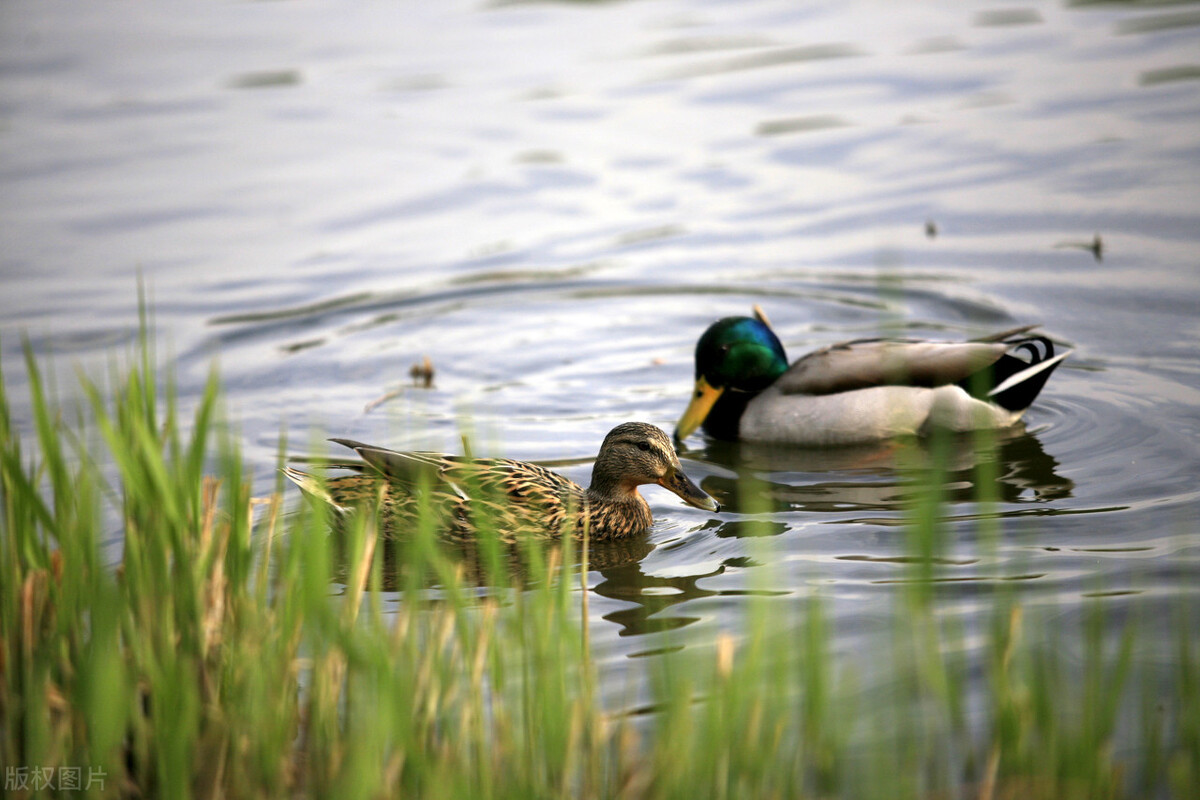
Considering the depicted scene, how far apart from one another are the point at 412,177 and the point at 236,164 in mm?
1716

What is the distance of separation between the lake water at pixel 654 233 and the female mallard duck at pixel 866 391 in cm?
22

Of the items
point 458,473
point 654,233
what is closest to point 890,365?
point 458,473

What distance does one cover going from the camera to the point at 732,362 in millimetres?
7672

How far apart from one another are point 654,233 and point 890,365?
346 cm

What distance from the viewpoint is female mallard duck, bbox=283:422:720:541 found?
18.8 feet

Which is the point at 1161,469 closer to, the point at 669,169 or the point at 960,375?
the point at 960,375

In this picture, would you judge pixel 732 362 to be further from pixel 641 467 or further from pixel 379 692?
pixel 379 692

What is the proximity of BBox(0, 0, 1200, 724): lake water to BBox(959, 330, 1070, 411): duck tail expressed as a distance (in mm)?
213

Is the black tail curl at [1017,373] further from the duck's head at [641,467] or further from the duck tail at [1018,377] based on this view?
the duck's head at [641,467]

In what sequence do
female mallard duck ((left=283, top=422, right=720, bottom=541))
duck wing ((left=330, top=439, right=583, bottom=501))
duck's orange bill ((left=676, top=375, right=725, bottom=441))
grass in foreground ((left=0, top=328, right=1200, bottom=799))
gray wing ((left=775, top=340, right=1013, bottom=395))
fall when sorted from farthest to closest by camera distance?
1. duck's orange bill ((left=676, top=375, right=725, bottom=441))
2. gray wing ((left=775, top=340, right=1013, bottom=395))
3. female mallard duck ((left=283, top=422, right=720, bottom=541))
4. duck wing ((left=330, top=439, right=583, bottom=501))
5. grass in foreground ((left=0, top=328, right=1200, bottom=799))

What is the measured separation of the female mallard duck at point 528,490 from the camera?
573 cm

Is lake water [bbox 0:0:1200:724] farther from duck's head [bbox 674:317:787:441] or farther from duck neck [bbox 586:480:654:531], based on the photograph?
duck's head [bbox 674:317:787:441]

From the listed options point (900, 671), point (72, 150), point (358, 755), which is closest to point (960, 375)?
point (900, 671)

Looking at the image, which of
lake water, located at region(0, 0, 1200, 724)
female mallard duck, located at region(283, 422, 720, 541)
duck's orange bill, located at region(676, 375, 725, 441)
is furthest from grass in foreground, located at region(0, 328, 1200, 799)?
duck's orange bill, located at region(676, 375, 725, 441)
